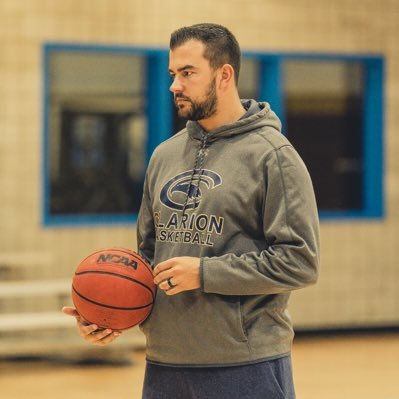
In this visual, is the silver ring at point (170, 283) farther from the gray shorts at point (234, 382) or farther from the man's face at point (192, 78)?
the man's face at point (192, 78)

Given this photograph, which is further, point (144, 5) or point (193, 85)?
point (144, 5)

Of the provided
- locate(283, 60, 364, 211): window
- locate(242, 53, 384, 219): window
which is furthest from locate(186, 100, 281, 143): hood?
locate(283, 60, 364, 211): window

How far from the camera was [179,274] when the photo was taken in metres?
2.20

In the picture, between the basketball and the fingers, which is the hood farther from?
the fingers

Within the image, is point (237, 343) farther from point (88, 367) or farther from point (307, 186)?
point (88, 367)

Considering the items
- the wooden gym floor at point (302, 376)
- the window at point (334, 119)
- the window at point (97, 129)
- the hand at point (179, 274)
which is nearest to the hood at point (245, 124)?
the hand at point (179, 274)

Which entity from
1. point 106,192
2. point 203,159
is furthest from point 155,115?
point 203,159

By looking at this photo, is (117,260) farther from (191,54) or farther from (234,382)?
(191,54)

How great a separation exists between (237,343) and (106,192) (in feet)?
15.3

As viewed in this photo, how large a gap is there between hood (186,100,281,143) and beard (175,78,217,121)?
0.22ft

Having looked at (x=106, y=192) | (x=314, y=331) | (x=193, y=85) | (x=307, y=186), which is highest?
(x=193, y=85)

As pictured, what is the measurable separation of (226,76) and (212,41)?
3.8 inches

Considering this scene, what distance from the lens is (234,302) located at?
230 centimetres

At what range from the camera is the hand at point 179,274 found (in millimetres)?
2201
